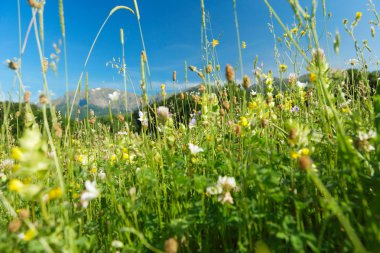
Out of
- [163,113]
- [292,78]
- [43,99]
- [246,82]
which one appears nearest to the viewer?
[43,99]

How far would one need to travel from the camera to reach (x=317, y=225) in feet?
4.19

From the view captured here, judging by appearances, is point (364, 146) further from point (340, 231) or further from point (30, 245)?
point (30, 245)

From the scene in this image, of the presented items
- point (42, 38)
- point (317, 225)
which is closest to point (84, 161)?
point (42, 38)

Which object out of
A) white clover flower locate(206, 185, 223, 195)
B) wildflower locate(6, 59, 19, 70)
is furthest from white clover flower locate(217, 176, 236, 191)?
wildflower locate(6, 59, 19, 70)

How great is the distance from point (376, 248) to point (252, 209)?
449mm

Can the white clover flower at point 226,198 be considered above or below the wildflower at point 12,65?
below

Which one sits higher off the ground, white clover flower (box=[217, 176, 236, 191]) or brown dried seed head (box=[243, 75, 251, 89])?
brown dried seed head (box=[243, 75, 251, 89])

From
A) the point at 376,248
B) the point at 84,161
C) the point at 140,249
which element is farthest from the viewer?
the point at 84,161

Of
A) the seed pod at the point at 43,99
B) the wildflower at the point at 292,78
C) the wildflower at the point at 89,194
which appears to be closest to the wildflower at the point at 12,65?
the seed pod at the point at 43,99

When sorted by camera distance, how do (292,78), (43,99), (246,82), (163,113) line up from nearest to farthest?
(43,99), (246,82), (163,113), (292,78)

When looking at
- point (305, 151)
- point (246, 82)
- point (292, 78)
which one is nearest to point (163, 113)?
point (246, 82)

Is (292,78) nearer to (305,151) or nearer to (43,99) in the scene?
(305,151)

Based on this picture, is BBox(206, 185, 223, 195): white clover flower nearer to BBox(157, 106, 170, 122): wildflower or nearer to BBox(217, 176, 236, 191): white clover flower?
BBox(217, 176, 236, 191): white clover flower

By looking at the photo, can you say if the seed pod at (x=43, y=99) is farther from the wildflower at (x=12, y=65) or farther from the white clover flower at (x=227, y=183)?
the white clover flower at (x=227, y=183)
